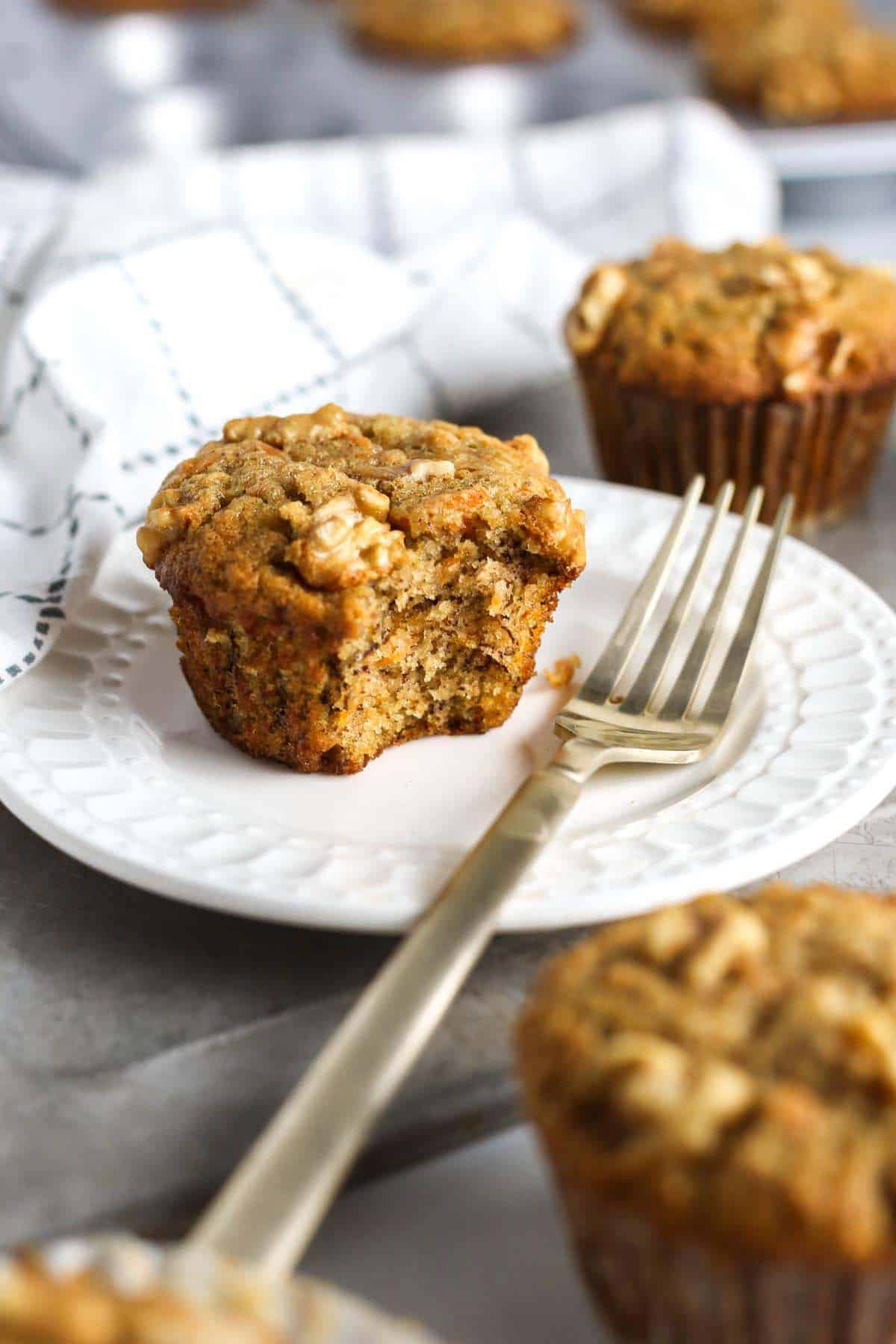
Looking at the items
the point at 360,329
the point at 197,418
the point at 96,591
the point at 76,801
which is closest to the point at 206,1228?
the point at 76,801

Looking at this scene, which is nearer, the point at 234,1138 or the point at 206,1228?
the point at 206,1228

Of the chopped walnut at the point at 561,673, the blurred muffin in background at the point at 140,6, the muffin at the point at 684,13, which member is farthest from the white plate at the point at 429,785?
the blurred muffin in background at the point at 140,6

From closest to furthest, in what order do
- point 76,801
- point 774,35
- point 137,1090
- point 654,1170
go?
1. point 654,1170
2. point 137,1090
3. point 76,801
4. point 774,35

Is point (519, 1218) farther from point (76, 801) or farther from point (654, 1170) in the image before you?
point (76, 801)

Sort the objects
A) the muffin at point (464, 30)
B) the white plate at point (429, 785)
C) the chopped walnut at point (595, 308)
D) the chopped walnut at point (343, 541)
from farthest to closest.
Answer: the muffin at point (464, 30) → the chopped walnut at point (595, 308) → the chopped walnut at point (343, 541) → the white plate at point (429, 785)

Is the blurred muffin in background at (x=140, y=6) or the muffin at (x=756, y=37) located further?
the blurred muffin in background at (x=140, y=6)

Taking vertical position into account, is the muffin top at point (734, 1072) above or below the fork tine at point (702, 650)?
above

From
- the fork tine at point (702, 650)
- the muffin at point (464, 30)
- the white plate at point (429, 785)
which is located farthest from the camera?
the muffin at point (464, 30)

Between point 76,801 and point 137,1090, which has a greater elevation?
point 76,801

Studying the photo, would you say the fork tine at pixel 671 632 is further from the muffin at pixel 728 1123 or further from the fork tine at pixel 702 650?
the muffin at pixel 728 1123
